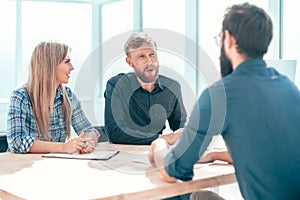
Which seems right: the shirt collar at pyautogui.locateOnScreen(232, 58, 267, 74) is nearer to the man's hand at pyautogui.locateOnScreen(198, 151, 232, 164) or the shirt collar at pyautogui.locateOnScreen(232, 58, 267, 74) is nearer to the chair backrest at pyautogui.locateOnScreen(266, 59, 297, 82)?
the man's hand at pyautogui.locateOnScreen(198, 151, 232, 164)

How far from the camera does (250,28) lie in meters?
1.35

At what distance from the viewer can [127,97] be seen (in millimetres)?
2527

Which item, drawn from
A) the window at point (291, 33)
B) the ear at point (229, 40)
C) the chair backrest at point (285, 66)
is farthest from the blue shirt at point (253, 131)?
the window at point (291, 33)

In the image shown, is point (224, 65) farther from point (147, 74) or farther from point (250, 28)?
point (147, 74)

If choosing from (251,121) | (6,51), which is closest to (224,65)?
(251,121)

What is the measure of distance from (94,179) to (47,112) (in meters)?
0.89

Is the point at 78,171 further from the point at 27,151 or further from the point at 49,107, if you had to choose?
the point at 49,107

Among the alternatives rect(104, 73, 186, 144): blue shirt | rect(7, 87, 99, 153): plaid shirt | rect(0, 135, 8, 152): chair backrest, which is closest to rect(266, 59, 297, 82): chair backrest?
rect(104, 73, 186, 144): blue shirt

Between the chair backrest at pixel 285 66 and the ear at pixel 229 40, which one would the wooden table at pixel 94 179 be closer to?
the ear at pixel 229 40

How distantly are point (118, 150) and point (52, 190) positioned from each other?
827mm

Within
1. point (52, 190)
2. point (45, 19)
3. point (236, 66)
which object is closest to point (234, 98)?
point (236, 66)

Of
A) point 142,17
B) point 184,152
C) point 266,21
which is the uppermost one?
point 142,17

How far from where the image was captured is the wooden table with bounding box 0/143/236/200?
1295mm

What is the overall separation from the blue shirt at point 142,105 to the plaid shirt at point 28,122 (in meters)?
0.18
